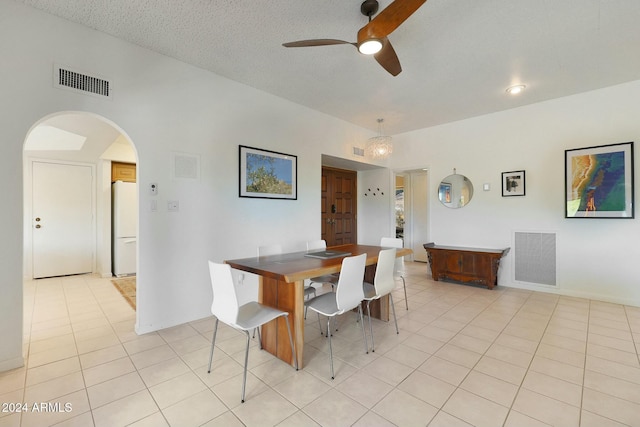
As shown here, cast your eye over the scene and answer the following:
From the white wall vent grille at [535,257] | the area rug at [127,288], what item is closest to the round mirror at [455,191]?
the white wall vent grille at [535,257]

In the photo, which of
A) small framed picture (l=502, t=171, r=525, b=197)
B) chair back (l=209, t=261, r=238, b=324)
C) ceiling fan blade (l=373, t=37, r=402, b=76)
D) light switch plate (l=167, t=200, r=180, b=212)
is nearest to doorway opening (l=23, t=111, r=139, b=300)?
light switch plate (l=167, t=200, r=180, b=212)

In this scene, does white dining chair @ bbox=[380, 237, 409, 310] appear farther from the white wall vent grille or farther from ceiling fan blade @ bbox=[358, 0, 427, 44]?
ceiling fan blade @ bbox=[358, 0, 427, 44]

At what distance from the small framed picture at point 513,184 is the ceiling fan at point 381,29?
122 inches

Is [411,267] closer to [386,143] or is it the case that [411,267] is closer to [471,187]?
[471,187]

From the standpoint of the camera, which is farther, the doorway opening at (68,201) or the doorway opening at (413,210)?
the doorway opening at (413,210)

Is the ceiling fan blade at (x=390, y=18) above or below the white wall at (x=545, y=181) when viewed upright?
above

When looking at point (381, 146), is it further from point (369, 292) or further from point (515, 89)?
point (369, 292)

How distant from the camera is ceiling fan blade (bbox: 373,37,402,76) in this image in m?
2.11

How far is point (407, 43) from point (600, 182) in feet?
10.8

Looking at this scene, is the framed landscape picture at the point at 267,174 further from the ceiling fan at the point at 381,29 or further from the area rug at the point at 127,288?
the area rug at the point at 127,288

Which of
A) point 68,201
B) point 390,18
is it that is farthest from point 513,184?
point 68,201

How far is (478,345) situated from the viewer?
96.5 inches

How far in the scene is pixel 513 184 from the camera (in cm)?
434

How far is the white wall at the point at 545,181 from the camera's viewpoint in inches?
140
